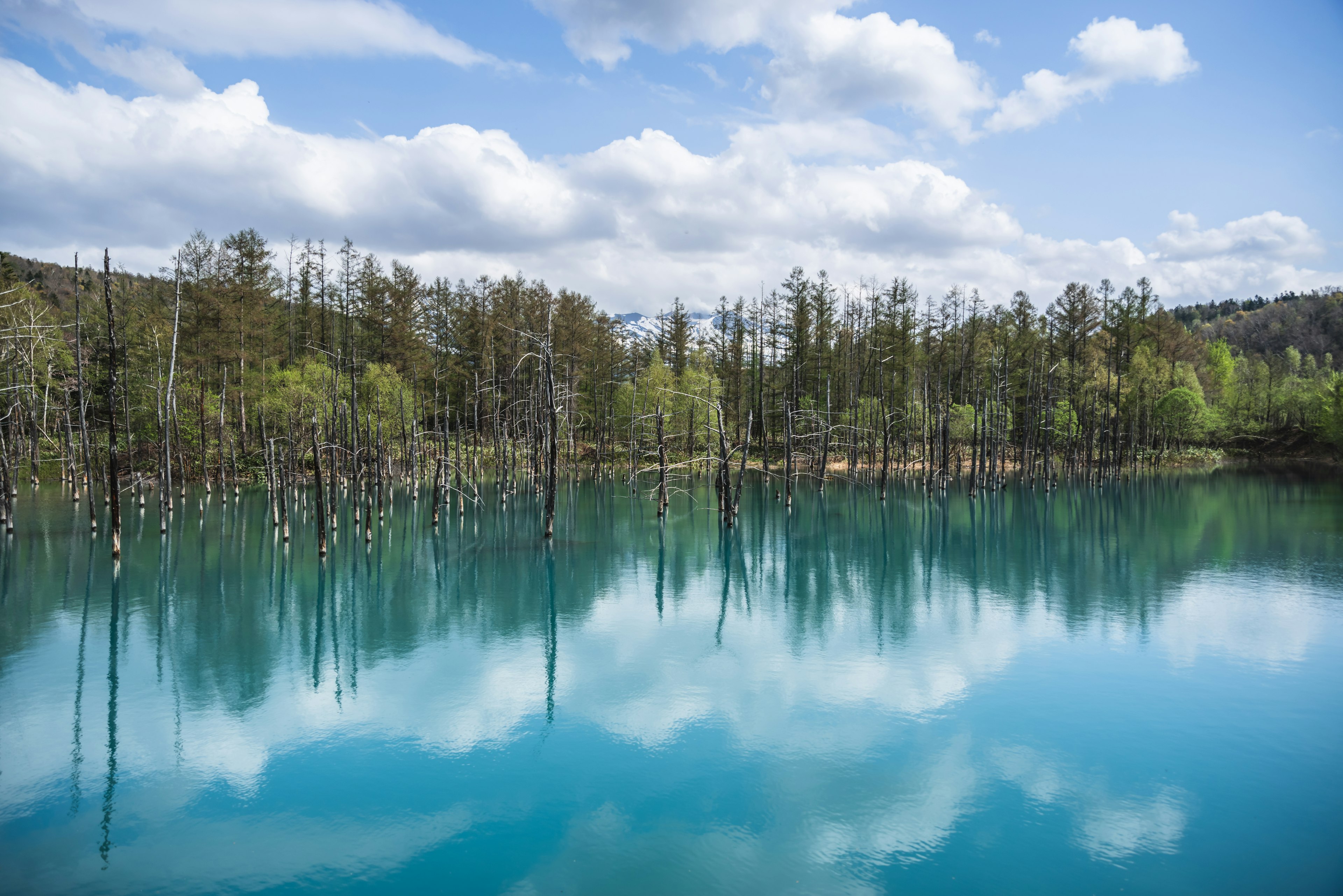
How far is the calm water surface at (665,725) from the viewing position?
8.55m

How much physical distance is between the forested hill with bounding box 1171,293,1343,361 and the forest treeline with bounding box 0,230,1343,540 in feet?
100

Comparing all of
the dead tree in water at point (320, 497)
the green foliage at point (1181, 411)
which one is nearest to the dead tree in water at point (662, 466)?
the dead tree in water at point (320, 497)

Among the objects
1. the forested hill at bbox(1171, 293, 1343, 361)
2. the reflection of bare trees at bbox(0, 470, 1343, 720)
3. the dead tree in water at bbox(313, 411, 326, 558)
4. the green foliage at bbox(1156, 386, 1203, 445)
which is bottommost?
the reflection of bare trees at bbox(0, 470, 1343, 720)

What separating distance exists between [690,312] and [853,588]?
56.3 meters

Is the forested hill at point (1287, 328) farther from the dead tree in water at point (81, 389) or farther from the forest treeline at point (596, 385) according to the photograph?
the dead tree in water at point (81, 389)

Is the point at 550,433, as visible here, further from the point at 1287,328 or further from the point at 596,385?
the point at 1287,328

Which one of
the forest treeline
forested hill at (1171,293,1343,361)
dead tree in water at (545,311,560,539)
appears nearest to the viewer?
dead tree in water at (545,311,560,539)

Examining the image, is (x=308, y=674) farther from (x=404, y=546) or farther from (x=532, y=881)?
(x=404, y=546)

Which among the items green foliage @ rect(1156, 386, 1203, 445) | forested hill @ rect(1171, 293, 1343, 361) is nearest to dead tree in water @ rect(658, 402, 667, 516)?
green foliage @ rect(1156, 386, 1203, 445)

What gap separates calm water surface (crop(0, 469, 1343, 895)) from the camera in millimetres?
8547

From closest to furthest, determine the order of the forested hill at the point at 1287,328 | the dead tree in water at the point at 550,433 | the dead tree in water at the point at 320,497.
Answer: the dead tree in water at the point at 320,497, the dead tree in water at the point at 550,433, the forested hill at the point at 1287,328

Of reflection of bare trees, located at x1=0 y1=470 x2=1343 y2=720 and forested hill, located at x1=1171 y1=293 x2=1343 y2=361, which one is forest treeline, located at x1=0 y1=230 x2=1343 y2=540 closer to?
reflection of bare trees, located at x1=0 y1=470 x2=1343 y2=720

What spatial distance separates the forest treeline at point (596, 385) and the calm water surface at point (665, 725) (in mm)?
9489

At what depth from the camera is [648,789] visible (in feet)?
33.2
